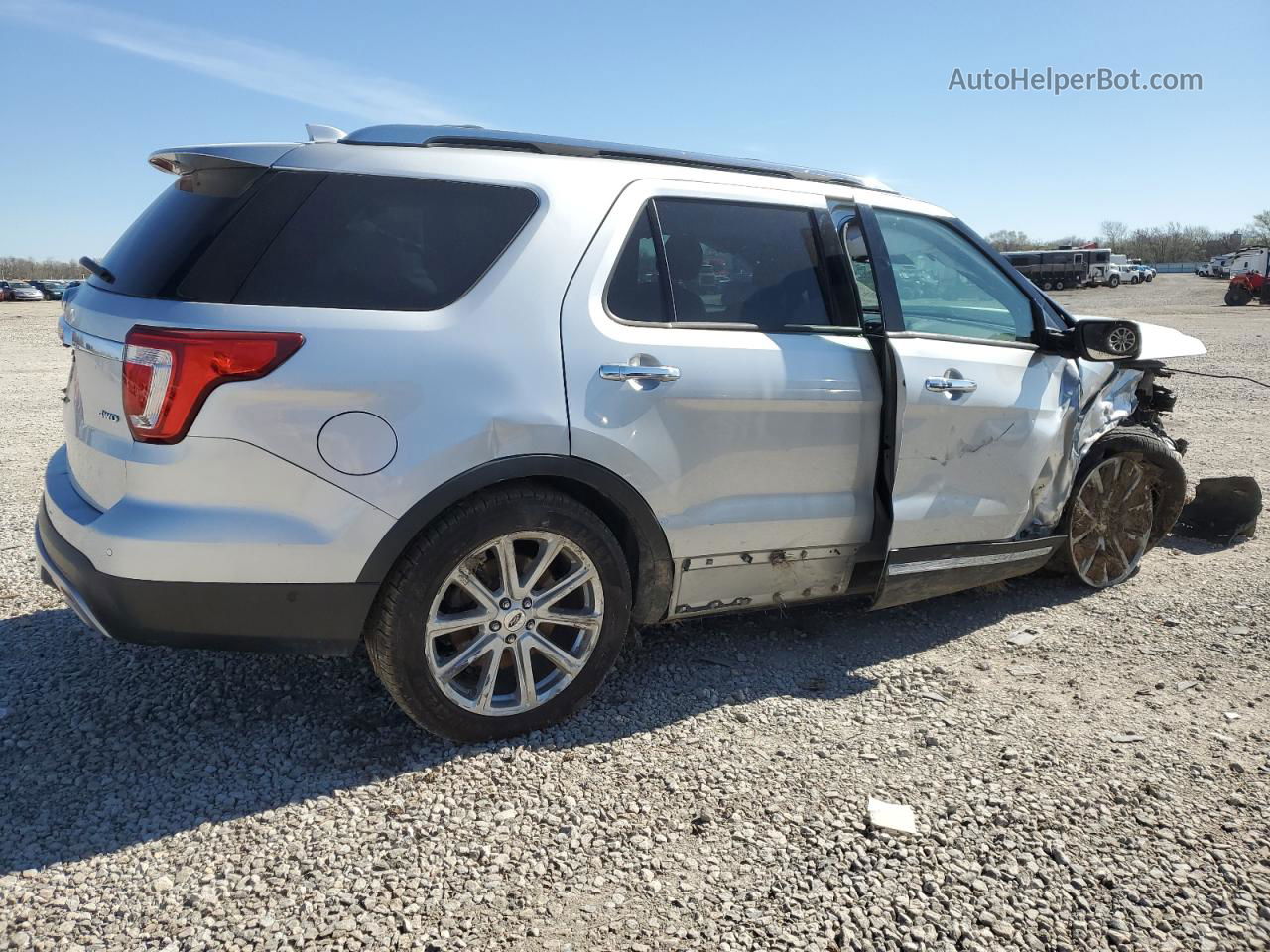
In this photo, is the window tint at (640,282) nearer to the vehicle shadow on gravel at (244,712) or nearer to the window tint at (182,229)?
the window tint at (182,229)

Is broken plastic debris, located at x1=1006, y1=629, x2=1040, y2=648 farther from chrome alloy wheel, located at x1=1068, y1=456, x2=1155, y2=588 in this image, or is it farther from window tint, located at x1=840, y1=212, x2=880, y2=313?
window tint, located at x1=840, y1=212, x2=880, y2=313

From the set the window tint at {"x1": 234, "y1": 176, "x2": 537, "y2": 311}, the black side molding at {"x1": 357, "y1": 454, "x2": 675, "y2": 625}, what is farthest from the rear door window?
the black side molding at {"x1": 357, "y1": 454, "x2": 675, "y2": 625}

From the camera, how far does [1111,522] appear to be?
4.91 meters

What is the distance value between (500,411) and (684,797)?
1310 mm

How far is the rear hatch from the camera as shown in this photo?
274 centimetres

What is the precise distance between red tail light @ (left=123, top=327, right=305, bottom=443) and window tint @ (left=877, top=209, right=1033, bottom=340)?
2521 mm

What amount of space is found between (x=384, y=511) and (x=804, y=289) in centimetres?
185

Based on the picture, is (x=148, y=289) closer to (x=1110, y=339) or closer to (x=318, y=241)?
(x=318, y=241)

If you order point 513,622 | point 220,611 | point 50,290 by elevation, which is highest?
point 50,290

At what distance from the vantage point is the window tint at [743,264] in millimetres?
3416

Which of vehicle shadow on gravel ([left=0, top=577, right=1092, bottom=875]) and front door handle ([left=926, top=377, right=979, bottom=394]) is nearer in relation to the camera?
vehicle shadow on gravel ([left=0, top=577, right=1092, bottom=875])

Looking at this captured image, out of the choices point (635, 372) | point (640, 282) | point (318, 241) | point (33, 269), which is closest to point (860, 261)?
point (640, 282)

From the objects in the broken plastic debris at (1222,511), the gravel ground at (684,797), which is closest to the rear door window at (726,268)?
the gravel ground at (684,797)

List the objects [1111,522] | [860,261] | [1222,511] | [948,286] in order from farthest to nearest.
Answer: [1222,511] → [1111,522] → [948,286] → [860,261]
